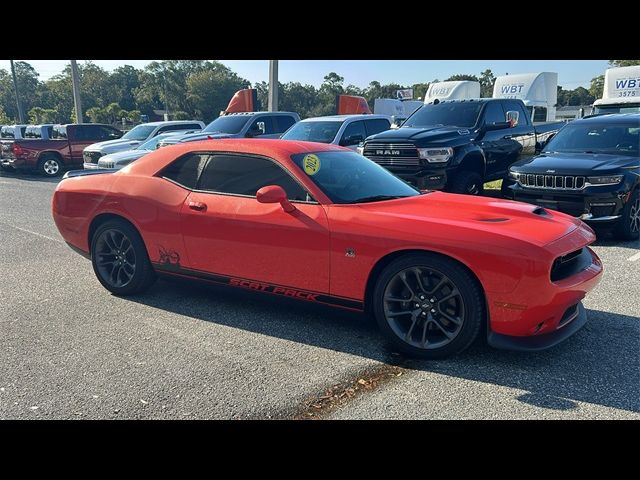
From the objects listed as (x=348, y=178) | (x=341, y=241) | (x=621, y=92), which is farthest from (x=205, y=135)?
(x=621, y=92)

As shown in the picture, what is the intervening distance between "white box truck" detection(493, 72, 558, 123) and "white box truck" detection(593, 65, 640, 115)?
7.27 ft

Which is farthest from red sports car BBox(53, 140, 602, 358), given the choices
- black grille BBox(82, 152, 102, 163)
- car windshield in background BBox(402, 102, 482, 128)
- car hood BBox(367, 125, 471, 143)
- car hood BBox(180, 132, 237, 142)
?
black grille BBox(82, 152, 102, 163)

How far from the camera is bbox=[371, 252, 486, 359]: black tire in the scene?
11.4 feet

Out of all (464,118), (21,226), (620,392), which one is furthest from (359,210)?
(21,226)

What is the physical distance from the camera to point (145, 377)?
3.45 meters

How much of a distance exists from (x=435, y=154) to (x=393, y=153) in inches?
26.7

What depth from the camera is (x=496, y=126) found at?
9750 millimetres

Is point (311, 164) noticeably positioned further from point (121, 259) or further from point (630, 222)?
point (630, 222)

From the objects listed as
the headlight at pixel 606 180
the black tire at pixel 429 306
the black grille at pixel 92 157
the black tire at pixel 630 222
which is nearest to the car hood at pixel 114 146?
the black grille at pixel 92 157

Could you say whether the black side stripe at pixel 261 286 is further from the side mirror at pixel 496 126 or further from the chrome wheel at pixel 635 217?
the side mirror at pixel 496 126

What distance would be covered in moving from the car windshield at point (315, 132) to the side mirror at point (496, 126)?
3.10 meters

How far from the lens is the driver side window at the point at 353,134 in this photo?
1109 centimetres
